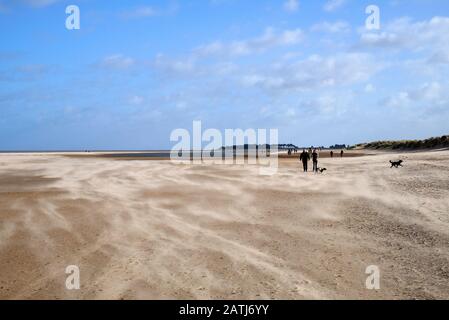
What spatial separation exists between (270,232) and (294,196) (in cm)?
758

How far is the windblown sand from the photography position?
24.5ft

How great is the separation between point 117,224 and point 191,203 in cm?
461

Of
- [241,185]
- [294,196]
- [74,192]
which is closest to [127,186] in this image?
[74,192]

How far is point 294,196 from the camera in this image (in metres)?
19.1

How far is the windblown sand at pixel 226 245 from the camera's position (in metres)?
7.45

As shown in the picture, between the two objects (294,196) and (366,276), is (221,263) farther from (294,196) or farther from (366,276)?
(294,196)

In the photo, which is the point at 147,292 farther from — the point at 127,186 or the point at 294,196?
the point at 127,186

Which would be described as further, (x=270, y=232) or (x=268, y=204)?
(x=268, y=204)

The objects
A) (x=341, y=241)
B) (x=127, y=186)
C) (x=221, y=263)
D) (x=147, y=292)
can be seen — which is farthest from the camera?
(x=127, y=186)

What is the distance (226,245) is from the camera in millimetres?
10305

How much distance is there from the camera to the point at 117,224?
12.7 metres

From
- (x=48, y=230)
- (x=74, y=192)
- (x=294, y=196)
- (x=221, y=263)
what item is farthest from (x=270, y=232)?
(x=74, y=192)
